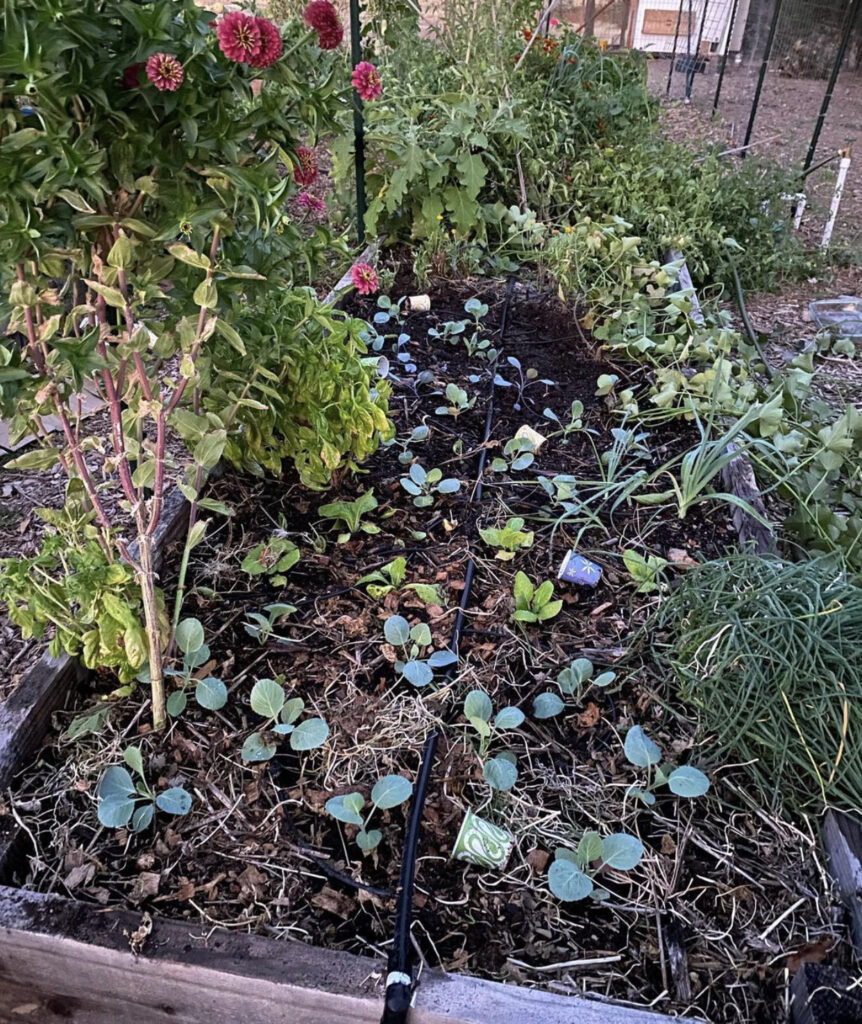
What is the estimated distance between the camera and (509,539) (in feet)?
6.23

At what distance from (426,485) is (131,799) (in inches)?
43.6

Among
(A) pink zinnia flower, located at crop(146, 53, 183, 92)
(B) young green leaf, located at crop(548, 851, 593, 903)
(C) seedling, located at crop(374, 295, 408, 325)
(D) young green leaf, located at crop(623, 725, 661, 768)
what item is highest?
(A) pink zinnia flower, located at crop(146, 53, 183, 92)

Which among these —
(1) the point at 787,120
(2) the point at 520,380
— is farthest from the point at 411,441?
(1) the point at 787,120

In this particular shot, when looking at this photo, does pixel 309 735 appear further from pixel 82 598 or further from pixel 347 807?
pixel 82 598

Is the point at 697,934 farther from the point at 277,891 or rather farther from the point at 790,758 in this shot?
the point at 277,891

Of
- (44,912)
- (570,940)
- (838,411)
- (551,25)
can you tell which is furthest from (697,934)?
(551,25)

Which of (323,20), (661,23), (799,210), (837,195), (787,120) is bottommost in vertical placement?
(799,210)

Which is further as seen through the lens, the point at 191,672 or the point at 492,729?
the point at 191,672

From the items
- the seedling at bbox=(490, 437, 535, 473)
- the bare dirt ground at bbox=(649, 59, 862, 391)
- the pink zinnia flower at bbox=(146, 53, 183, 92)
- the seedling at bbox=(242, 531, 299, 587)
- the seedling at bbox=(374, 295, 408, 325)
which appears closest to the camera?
the pink zinnia flower at bbox=(146, 53, 183, 92)

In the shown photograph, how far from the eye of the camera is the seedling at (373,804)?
4.14 feet

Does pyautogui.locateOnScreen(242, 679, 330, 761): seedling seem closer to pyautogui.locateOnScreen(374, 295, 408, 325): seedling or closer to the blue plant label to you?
the blue plant label

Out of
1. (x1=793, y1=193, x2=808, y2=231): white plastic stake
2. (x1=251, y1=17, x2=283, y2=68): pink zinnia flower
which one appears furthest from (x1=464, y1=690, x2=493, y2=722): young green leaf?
(x1=793, y1=193, x2=808, y2=231): white plastic stake

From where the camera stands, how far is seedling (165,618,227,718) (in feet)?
4.81

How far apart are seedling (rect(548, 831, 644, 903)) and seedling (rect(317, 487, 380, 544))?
906 millimetres
